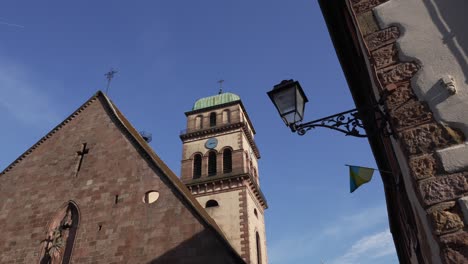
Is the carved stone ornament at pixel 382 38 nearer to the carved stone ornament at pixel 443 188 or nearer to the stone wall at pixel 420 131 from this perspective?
the stone wall at pixel 420 131

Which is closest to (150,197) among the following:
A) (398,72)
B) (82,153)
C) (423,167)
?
(82,153)

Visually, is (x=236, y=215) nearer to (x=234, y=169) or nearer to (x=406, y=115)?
(x=234, y=169)

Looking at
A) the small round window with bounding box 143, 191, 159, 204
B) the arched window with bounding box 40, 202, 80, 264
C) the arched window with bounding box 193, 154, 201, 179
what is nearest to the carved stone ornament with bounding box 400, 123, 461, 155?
the small round window with bounding box 143, 191, 159, 204

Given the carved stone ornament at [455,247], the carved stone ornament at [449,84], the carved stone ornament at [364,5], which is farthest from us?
the carved stone ornament at [364,5]

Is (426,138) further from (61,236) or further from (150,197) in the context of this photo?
(61,236)

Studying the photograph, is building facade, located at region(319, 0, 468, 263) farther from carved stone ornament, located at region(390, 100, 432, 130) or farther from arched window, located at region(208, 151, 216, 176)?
arched window, located at region(208, 151, 216, 176)

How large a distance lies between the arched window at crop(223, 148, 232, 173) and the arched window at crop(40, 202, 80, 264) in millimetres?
19269

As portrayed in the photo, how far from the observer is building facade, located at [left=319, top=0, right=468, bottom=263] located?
148 inches

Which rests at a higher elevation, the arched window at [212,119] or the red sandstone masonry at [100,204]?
the arched window at [212,119]

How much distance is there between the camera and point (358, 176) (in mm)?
5770

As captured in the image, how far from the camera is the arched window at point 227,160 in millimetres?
30733

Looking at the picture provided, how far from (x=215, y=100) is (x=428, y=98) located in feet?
108

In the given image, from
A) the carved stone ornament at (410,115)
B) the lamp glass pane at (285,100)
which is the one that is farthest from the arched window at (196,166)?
the carved stone ornament at (410,115)

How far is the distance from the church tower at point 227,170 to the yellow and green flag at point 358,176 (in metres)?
19.8
